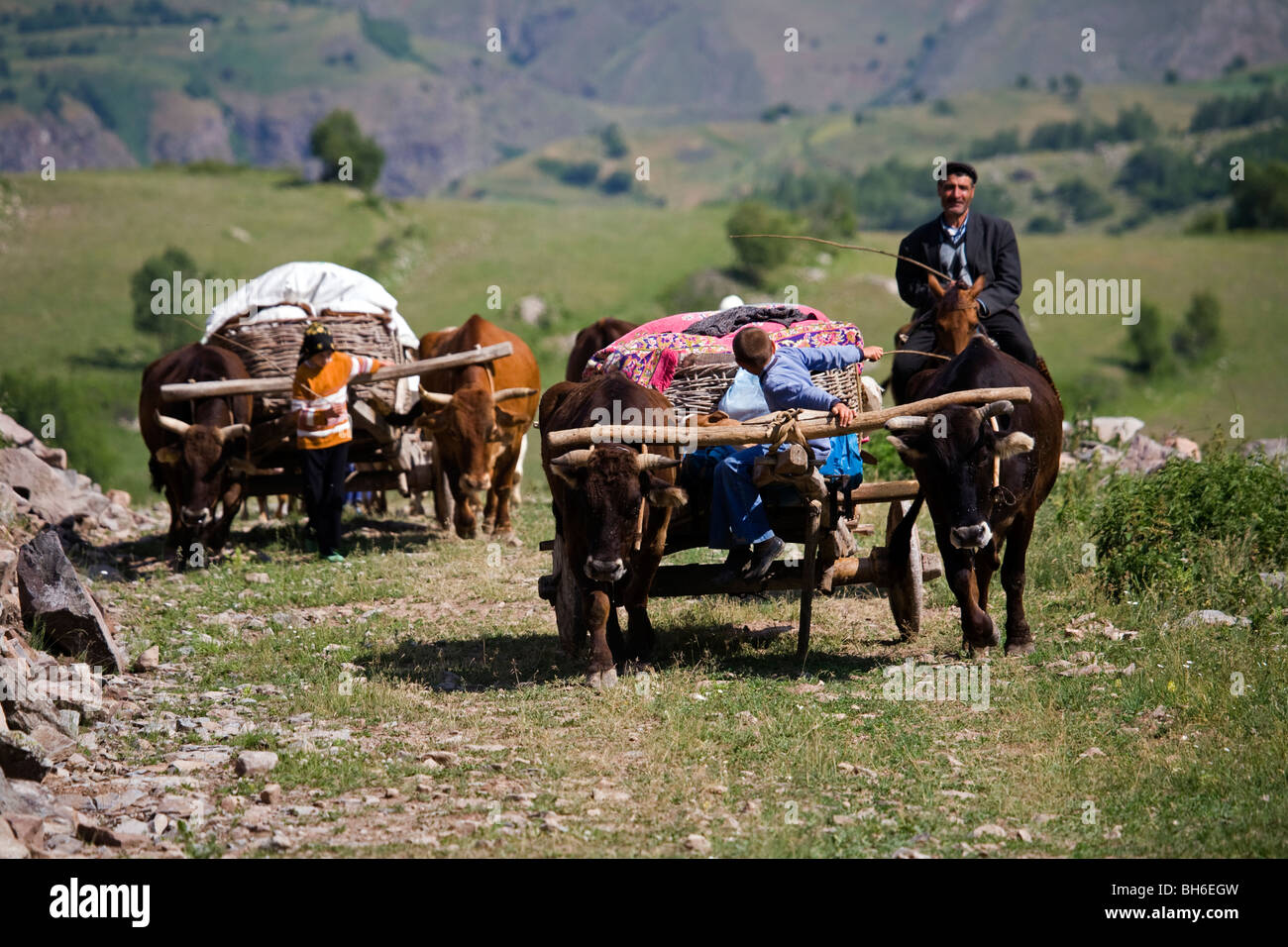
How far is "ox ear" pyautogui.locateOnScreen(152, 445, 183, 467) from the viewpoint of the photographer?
13.0 metres

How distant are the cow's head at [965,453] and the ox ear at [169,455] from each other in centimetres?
746

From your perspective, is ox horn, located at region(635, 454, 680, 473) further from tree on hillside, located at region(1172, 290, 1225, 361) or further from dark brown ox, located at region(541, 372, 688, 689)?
tree on hillside, located at region(1172, 290, 1225, 361)

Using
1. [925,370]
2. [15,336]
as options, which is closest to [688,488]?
[925,370]

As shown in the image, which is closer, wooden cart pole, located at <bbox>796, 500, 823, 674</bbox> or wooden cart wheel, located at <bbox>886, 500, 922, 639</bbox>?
wooden cart pole, located at <bbox>796, 500, 823, 674</bbox>

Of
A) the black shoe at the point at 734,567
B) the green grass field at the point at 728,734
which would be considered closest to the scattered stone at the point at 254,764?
the green grass field at the point at 728,734

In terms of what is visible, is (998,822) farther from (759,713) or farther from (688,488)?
(688,488)

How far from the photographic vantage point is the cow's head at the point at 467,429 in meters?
14.2

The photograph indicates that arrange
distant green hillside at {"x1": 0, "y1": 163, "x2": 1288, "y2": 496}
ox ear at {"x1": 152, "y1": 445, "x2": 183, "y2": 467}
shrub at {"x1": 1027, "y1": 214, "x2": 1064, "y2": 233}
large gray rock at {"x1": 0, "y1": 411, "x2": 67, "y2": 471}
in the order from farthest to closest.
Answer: shrub at {"x1": 1027, "y1": 214, "x2": 1064, "y2": 233} < distant green hillside at {"x1": 0, "y1": 163, "x2": 1288, "y2": 496} < large gray rock at {"x1": 0, "y1": 411, "x2": 67, "y2": 471} < ox ear at {"x1": 152, "y1": 445, "x2": 183, "y2": 467}

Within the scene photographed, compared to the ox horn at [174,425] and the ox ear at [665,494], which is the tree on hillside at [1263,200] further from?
the ox ear at [665,494]

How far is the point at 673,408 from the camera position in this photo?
362 inches

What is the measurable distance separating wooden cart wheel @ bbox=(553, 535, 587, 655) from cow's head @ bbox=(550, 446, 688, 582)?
81cm

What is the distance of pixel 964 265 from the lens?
1030 centimetres

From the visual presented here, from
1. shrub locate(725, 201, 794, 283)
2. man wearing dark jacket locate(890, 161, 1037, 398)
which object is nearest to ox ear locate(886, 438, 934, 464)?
man wearing dark jacket locate(890, 161, 1037, 398)

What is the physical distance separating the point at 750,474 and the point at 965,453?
1285mm
